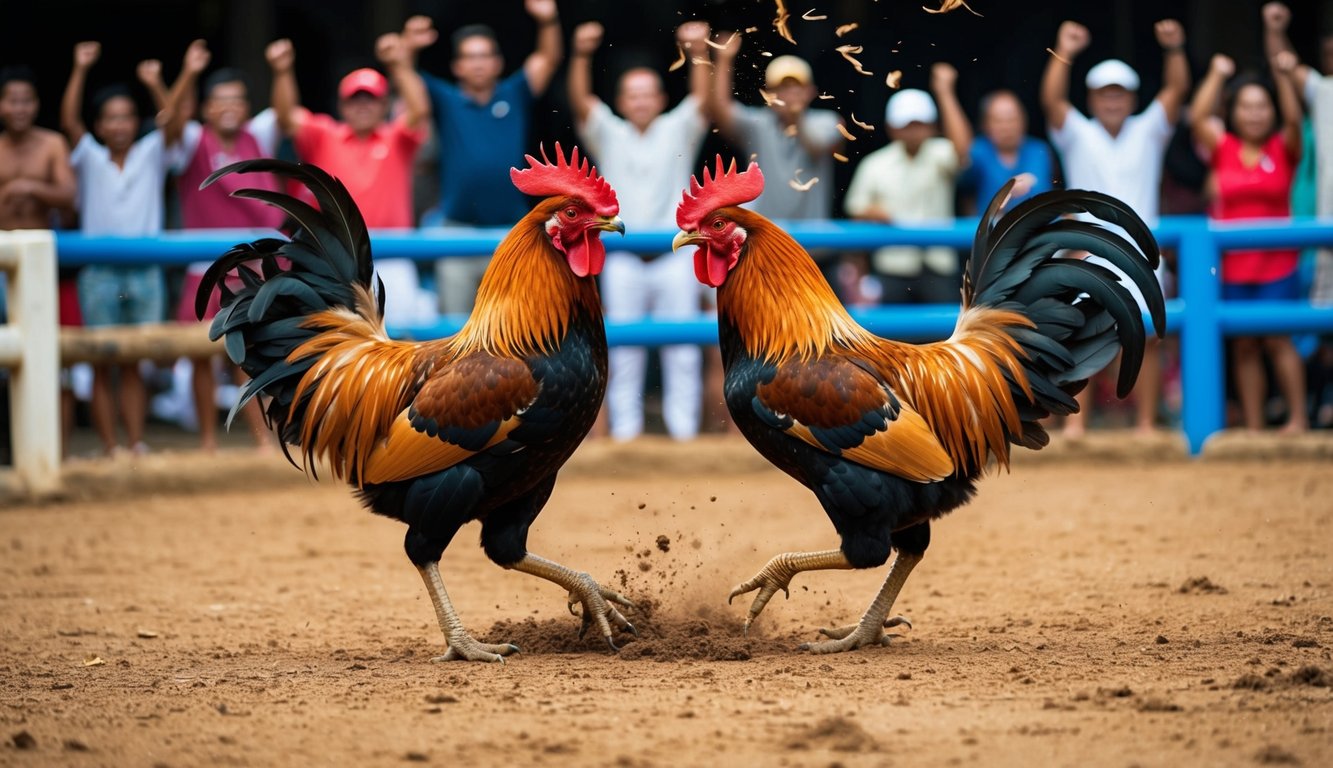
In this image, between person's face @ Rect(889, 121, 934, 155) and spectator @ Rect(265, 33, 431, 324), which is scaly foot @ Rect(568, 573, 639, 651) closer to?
spectator @ Rect(265, 33, 431, 324)

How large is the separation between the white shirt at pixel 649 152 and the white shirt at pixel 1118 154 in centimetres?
237

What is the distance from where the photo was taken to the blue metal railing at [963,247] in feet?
32.5

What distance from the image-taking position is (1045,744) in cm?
423

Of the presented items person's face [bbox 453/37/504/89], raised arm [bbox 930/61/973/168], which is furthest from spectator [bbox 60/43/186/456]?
raised arm [bbox 930/61/973/168]

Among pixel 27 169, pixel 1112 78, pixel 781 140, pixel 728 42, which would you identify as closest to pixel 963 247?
pixel 781 140

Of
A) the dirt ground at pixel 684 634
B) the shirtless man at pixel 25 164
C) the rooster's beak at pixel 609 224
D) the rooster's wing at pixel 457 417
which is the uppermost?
the shirtless man at pixel 25 164

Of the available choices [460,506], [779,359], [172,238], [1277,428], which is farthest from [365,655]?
[1277,428]

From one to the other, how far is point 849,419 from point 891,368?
0.36 meters

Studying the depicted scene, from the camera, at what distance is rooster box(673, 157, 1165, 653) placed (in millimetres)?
5375

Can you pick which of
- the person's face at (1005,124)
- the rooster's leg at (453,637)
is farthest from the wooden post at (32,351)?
the person's face at (1005,124)

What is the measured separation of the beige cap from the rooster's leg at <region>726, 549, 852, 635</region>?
409cm

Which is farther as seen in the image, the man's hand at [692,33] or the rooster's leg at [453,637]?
the man's hand at [692,33]

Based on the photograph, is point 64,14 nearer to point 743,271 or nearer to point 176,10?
point 176,10

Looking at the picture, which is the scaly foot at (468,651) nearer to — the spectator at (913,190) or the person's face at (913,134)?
the spectator at (913,190)
